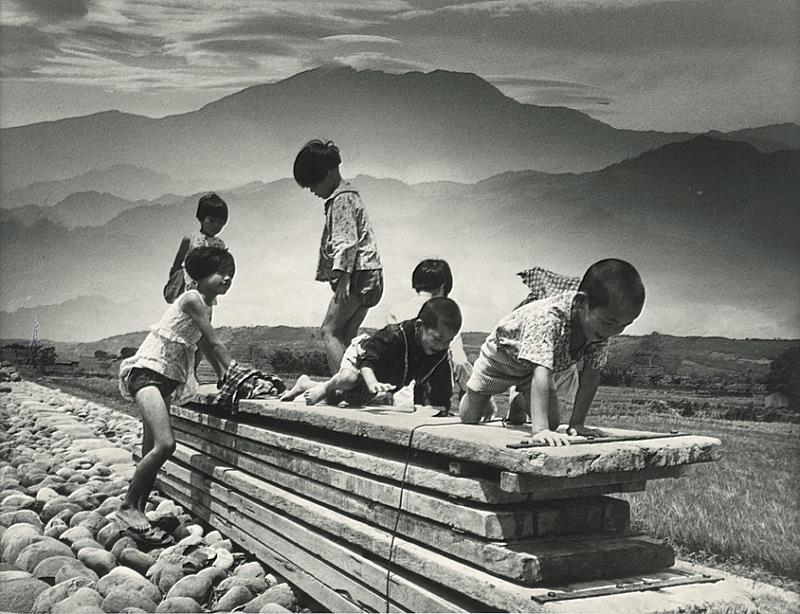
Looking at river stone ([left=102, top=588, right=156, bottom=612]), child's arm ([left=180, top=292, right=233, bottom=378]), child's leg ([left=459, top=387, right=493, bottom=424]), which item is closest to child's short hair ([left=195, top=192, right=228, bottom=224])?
child's arm ([left=180, top=292, right=233, bottom=378])

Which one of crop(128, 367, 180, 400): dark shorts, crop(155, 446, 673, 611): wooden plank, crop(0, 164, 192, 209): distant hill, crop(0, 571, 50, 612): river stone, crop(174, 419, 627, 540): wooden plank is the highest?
crop(0, 164, 192, 209): distant hill

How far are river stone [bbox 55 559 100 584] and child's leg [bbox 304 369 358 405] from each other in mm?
1270

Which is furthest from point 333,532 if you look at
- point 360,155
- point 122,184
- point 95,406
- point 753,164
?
point 95,406

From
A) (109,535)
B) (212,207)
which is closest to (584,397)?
(109,535)

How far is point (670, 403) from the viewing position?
5.17 m

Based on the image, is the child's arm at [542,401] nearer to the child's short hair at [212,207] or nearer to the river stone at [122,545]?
the river stone at [122,545]

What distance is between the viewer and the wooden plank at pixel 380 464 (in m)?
2.80

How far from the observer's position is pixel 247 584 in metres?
4.02

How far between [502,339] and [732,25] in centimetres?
240

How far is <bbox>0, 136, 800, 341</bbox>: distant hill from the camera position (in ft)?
16.3

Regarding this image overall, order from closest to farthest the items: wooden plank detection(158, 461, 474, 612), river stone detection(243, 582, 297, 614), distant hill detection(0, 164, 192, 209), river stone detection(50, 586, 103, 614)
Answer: wooden plank detection(158, 461, 474, 612), river stone detection(50, 586, 103, 614), river stone detection(243, 582, 297, 614), distant hill detection(0, 164, 192, 209)

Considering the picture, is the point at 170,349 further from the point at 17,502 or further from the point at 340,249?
the point at 17,502

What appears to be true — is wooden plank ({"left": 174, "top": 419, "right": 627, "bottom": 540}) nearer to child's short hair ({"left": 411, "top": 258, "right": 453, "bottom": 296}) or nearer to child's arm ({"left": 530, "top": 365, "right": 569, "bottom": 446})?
child's arm ({"left": 530, "top": 365, "right": 569, "bottom": 446})

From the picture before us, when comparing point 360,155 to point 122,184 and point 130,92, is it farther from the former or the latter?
point 122,184
